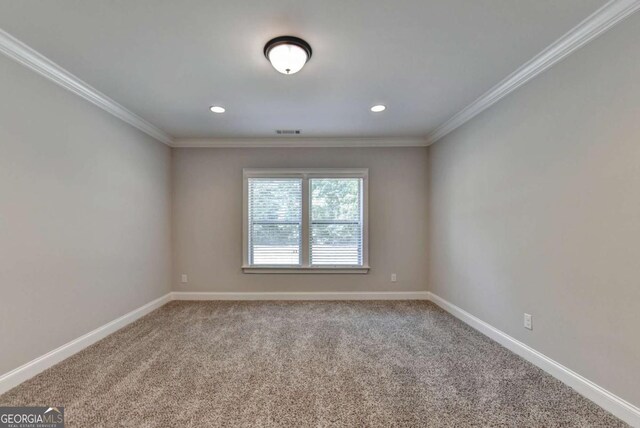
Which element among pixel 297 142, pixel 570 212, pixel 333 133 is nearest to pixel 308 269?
pixel 297 142

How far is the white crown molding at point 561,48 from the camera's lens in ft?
5.43

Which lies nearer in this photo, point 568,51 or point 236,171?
point 568,51

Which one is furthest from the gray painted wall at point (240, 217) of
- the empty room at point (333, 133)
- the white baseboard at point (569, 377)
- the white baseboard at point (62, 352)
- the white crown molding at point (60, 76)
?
the white baseboard at point (569, 377)

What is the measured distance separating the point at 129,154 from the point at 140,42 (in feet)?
5.92

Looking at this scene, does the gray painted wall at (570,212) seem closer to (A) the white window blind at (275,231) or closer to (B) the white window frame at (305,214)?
(B) the white window frame at (305,214)

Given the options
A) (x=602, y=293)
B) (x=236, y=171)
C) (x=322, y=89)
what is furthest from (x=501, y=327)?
(x=236, y=171)

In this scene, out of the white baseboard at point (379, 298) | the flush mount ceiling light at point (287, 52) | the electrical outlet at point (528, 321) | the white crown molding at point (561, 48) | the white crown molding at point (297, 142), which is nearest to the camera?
the white crown molding at point (561, 48)

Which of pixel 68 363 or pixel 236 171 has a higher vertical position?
pixel 236 171

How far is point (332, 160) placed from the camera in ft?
14.1

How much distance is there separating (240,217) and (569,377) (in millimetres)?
4055

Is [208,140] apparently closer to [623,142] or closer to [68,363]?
[68,363]

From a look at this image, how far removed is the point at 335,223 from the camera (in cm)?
429

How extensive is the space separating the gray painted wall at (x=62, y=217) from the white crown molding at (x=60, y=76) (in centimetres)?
6

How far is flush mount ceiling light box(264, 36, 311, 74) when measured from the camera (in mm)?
1923
